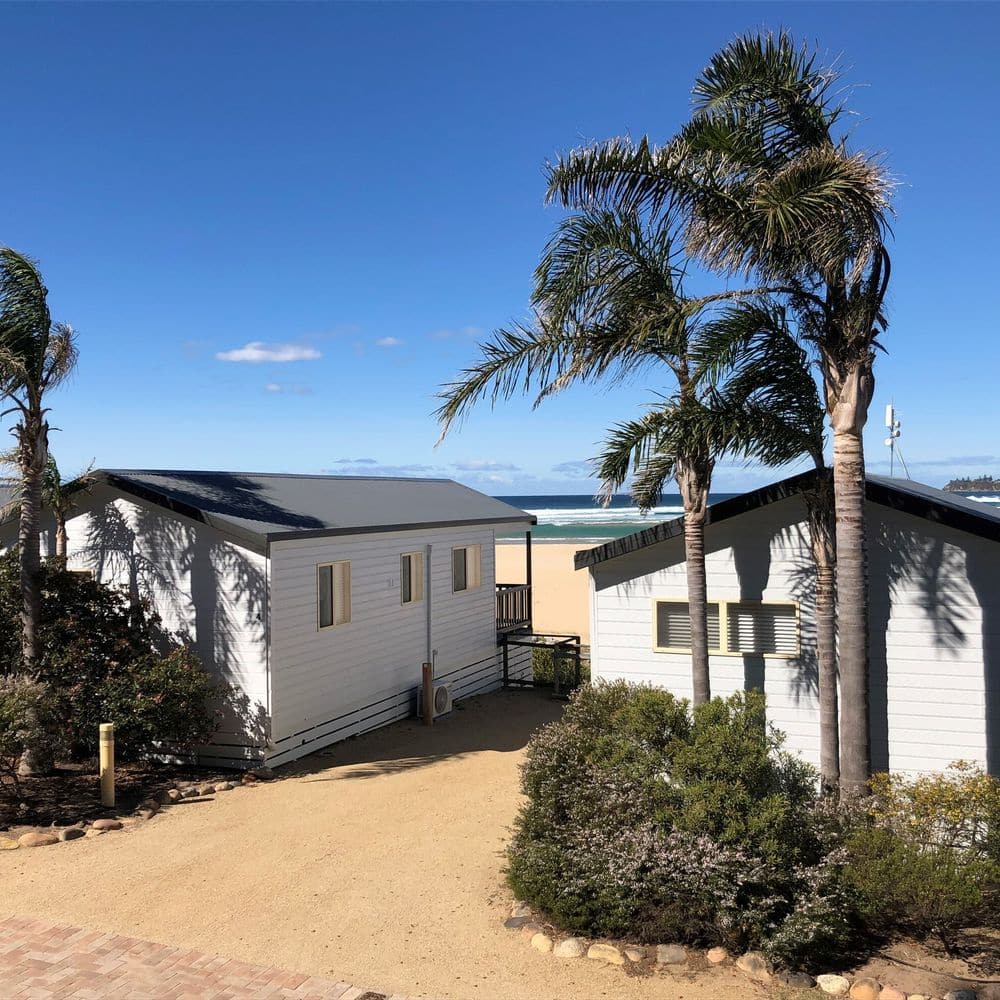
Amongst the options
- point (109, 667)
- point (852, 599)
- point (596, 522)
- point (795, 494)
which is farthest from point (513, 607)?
point (596, 522)

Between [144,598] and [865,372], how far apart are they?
9.90 metres

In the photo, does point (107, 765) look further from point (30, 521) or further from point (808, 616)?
point (808, 616)

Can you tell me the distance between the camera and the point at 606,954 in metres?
6.58

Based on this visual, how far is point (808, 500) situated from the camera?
9.26 meters

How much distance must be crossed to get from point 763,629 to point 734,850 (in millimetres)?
3780

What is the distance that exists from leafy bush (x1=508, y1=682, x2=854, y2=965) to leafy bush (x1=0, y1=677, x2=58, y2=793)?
18.8 ft

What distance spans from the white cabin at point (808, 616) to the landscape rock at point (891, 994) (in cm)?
355

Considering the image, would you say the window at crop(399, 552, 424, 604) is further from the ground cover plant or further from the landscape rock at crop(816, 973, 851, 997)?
the landscape rock at crop(816, 973, 851, 997)

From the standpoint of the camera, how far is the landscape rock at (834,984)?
6062 millimetres

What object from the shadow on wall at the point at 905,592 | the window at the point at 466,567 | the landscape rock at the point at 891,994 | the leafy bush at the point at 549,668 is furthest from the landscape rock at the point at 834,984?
the leafy bush at the point at 549,668

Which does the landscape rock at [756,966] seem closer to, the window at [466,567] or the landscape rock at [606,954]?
the landscape rock at [606,954]

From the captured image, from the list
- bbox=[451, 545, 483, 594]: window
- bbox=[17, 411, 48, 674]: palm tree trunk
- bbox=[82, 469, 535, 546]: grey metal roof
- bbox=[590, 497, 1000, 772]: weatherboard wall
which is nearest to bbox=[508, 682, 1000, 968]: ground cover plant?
bbox=[590, 497, 1000, 772]: weatherboard wall

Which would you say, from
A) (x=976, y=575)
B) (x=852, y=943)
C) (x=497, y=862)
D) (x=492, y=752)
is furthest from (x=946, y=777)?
(x=492, y=752)

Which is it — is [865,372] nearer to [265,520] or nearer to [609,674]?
[609,674]
